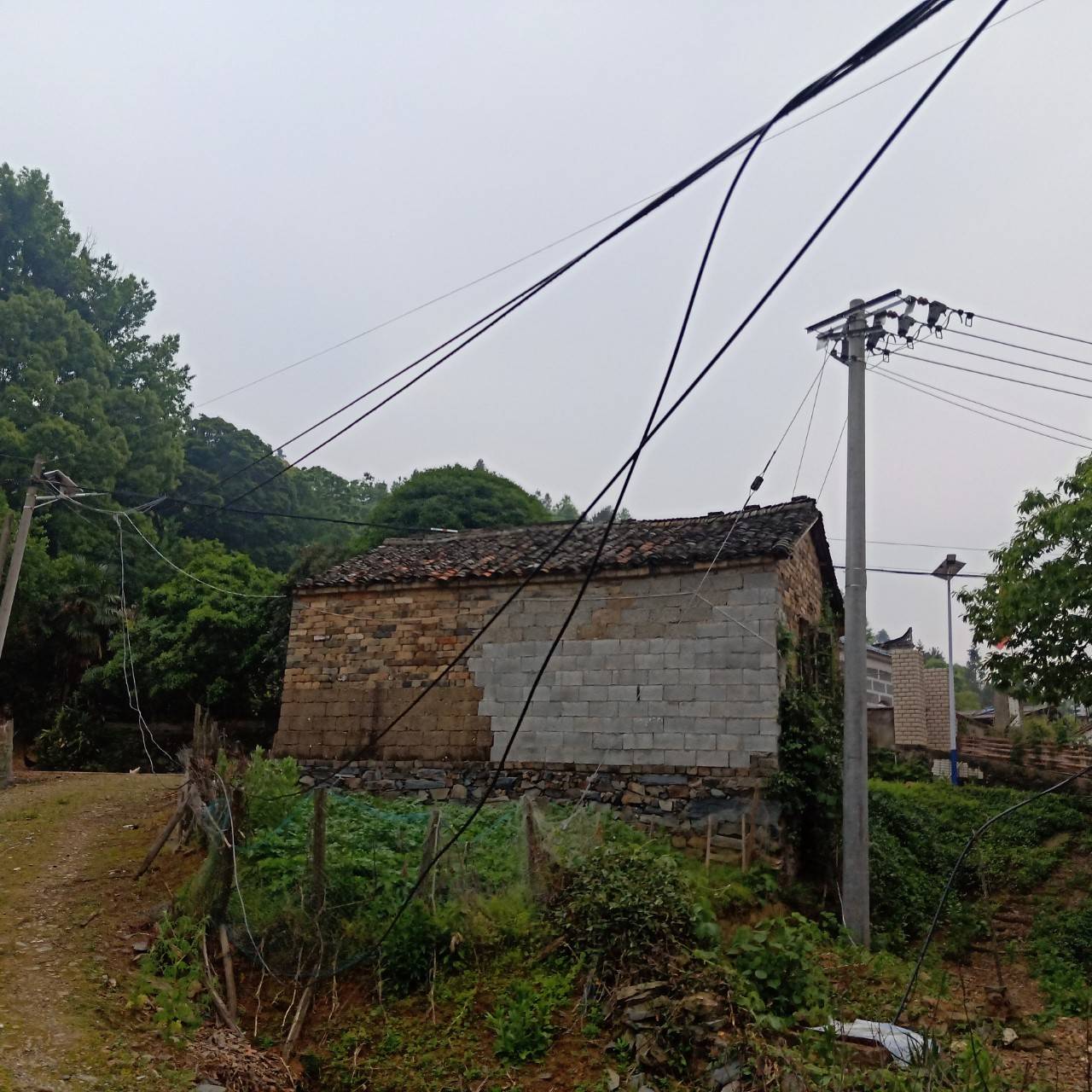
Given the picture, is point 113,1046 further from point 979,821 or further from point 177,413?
point 177,413

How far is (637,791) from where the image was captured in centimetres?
1190

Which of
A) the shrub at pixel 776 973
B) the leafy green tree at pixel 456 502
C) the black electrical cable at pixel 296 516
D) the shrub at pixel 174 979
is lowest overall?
the shrub at pixel 174 979

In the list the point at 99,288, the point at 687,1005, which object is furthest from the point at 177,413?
the point at 687,1005

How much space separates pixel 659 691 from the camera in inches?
476

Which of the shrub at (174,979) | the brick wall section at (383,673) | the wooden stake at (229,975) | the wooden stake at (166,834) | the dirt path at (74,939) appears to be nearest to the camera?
the dirt path at (74,939)

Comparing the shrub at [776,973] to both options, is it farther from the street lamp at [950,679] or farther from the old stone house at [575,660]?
the street lamp at [950,679]

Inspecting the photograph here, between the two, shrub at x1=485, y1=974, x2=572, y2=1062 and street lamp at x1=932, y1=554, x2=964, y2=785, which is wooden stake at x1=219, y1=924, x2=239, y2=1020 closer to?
shrub at x1=485, y1=974, x2=572, y2=1062

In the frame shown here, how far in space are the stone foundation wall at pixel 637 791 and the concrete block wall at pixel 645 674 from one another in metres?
0.18

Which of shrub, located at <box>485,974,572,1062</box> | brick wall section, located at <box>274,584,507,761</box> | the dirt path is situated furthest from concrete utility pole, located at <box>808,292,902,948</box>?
the dirt path

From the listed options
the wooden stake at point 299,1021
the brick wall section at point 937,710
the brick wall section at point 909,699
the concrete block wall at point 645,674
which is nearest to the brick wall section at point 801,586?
the concrete block wall at point 645,674

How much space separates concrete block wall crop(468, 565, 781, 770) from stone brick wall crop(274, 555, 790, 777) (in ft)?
0.05

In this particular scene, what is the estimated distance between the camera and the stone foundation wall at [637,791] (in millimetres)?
11117

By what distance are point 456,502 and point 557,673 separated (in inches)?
603

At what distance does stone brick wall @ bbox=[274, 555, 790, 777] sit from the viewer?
38.5 feet
